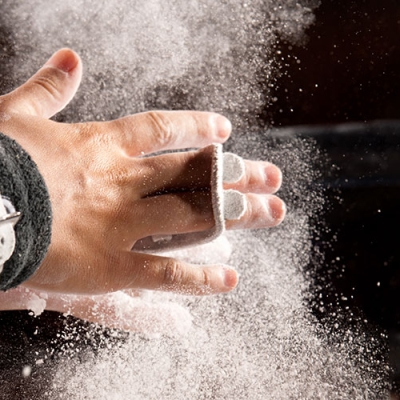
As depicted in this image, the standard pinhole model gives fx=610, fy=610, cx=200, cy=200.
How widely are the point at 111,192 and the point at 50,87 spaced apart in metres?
0.18

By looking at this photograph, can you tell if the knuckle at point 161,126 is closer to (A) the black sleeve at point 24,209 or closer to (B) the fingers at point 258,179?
(B) the fingers at point 258,179

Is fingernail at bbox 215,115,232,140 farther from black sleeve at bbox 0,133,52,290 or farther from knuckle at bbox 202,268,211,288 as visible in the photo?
black sleeve at bbox 0,133,52,290

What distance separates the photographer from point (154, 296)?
3.11ft

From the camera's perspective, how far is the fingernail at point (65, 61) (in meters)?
0.87

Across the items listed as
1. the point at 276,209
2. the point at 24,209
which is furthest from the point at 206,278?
the point at 24,209

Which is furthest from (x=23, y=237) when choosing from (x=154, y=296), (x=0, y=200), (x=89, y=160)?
(x=154, y=296)

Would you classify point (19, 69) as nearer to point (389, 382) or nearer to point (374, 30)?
point (374, 30)

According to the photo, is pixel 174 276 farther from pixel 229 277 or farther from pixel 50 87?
pixel 50 87

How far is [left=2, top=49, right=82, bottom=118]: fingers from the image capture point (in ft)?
2.80

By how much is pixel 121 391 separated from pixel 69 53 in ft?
1.64

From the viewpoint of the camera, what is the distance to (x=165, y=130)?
88cm

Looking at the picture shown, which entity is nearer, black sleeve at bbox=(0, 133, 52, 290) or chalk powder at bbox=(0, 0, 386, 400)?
black sleeve at bbox=(0, 133, 52, 290)

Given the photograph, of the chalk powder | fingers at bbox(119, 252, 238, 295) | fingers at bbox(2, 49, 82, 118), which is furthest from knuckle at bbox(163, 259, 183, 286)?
fingers at bbox(2, 49, 82, 118)

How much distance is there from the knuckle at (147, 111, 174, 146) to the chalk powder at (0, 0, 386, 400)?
17cm
